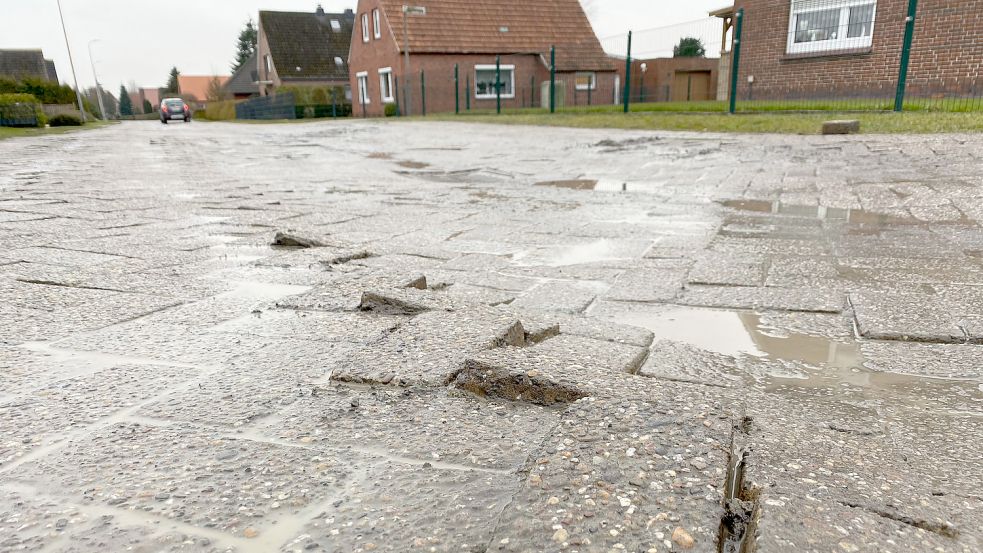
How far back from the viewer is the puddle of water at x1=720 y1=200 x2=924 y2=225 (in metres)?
4.27

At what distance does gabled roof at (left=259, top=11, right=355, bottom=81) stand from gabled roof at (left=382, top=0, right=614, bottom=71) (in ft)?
58.2

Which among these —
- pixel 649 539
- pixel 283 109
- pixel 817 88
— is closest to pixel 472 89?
pixel 283 109

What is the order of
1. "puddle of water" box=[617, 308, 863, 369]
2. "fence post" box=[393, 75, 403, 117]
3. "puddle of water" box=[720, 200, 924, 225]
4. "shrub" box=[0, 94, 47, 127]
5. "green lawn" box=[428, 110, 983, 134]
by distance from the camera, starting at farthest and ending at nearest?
"fence post" box=[393, 75, 403, 117] → "shrub" box=[0, 94, 47, 127] → "green lawn" box=[428, 110, 983, 134] → "puddle of water" box=[720, 200, 924, 225] → "puddle of water" box=[617, 308, 863, 369]

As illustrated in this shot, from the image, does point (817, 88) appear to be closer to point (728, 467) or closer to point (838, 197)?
point (838, 197)

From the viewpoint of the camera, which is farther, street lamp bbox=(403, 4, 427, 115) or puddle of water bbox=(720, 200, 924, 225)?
street lamp bbox=(403, 4, 427, 115)

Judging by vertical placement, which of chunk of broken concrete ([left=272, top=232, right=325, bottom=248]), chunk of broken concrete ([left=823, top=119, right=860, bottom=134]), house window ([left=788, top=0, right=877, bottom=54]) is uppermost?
house window ([left=788, top=0, right=877, bottom=54])

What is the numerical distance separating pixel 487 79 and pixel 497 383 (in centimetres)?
2916

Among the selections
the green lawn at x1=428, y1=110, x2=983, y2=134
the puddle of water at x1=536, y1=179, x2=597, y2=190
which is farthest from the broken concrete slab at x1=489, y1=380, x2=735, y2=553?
the green lawn at x1=428, y1=110, x2=983, y2=134

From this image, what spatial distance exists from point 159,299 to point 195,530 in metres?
1.77

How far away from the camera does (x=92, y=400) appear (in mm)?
1723

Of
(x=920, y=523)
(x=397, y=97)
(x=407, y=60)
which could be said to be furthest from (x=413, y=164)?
(x=397, y=97)

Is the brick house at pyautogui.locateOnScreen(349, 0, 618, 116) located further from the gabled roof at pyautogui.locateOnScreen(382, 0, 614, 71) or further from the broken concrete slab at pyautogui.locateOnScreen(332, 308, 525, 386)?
the broken concrete slab at pyautogui.locateOnScreen(332, 308, 525, 386)

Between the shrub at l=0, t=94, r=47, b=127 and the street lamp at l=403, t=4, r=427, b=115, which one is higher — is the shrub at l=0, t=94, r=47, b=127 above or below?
below

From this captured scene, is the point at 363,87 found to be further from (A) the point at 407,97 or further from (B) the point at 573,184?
(B) the point at 573,184
